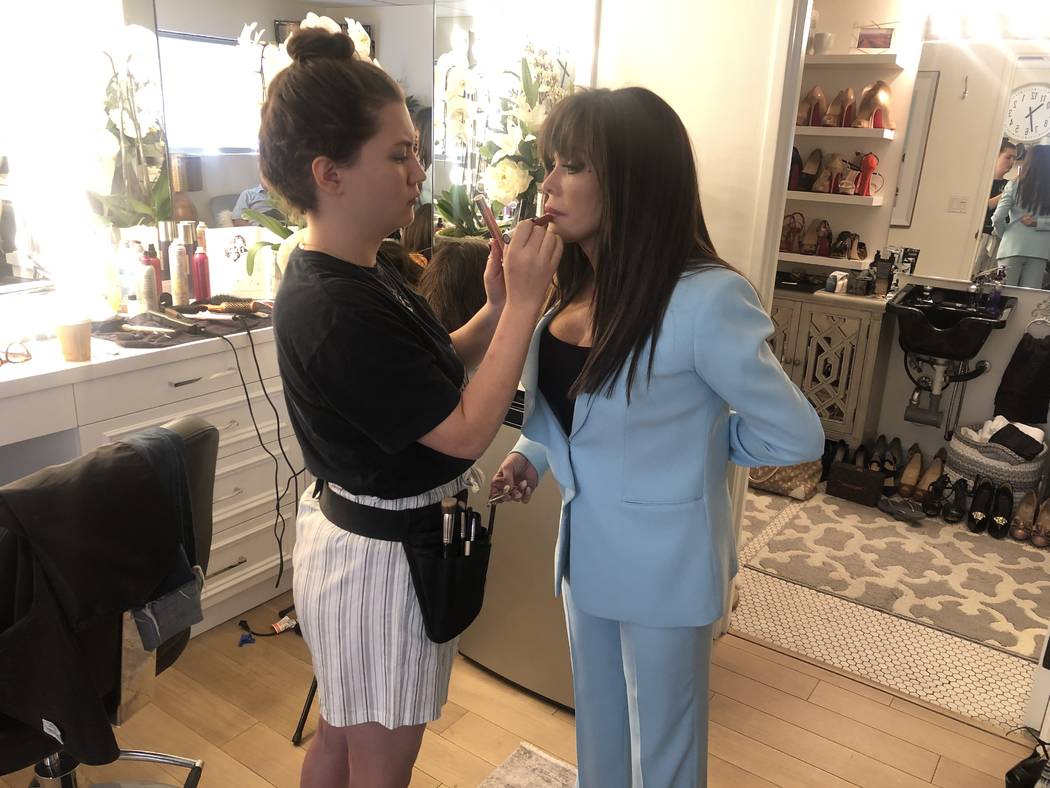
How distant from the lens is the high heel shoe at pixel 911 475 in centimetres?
356

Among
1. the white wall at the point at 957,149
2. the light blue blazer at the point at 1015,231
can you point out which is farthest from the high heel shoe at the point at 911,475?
the light blue blazer at the point at 1015,231

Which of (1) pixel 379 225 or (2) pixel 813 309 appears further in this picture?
(2) pixel 813 309

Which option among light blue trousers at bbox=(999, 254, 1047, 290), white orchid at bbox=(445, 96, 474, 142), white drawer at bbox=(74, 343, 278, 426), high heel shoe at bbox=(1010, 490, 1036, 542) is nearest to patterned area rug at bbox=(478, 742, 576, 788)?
white drawer at bbox=(74, 343, 278, 426)

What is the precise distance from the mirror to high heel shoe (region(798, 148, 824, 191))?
395mm

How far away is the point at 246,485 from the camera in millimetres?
2330

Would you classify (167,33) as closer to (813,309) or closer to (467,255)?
(467,255)

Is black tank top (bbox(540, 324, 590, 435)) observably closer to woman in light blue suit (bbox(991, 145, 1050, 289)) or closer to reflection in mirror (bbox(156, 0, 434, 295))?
reflection in mirror (bbox(156, 0, 434, 295))

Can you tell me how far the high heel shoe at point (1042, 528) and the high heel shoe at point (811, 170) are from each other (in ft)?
5.80

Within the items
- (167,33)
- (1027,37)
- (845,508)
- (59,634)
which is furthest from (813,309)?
(59,634)

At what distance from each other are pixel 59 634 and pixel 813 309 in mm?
3393

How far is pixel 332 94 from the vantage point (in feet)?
3.26

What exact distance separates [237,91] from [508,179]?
0.95 metres

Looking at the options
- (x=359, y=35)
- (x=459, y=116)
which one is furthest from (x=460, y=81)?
(x=359, y=35)

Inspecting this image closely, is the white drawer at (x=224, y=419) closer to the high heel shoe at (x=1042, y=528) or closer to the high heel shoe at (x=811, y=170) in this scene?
the high heel shoe at (x=811, y=170)
